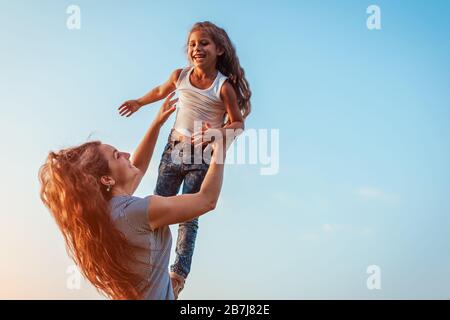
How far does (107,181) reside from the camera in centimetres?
371

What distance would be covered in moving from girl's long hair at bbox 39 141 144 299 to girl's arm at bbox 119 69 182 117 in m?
1.75

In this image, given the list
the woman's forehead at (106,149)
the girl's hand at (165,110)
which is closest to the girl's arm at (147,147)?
the girl's hand at (165,110)

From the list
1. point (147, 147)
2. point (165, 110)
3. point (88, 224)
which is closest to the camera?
point (88, 224)

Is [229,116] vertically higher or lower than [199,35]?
lower

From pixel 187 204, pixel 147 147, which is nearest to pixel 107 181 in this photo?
pixel 187 204

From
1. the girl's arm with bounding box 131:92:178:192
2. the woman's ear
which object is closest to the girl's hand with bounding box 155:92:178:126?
the girl's arm with bounding box 131:92:178:192

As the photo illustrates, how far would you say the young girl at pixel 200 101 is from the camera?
16.5ft

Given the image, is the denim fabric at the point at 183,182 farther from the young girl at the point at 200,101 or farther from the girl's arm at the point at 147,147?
the girl's arm at the point at 147,147

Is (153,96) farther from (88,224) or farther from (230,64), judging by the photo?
(88,224)

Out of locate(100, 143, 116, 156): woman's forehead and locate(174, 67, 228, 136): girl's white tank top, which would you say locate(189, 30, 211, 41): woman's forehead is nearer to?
locate(174, 67, 228, 136): girl's white tank top

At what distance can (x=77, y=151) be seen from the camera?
3771 mm

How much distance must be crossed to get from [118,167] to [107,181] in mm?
108
